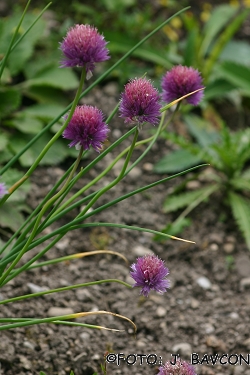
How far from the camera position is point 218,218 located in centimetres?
301

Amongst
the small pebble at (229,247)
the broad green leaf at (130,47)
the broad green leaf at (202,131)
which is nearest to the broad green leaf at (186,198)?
the small pebble at (229,247)

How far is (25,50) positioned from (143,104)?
75.0 inches

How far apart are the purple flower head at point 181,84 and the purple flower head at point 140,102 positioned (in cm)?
25

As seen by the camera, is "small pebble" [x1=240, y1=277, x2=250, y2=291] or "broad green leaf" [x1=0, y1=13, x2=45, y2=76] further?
"broad green leaf" [x1=0, y1=13, x2=45, y2=76]

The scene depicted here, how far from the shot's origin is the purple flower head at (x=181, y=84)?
169 centimetres

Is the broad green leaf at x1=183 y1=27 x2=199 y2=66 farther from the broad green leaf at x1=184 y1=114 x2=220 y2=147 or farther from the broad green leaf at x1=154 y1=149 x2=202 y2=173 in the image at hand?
the broad green leaf at x1=154 y1=149 x2=202 y2=173

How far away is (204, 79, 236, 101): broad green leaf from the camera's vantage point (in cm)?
349

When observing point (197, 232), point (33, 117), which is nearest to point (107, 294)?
point (197, 232)

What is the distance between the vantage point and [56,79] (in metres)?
3.22

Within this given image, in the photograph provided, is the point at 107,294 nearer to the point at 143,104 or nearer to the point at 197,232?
the point at 197,232

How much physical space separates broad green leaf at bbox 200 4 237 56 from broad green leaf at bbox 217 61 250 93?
50 cm

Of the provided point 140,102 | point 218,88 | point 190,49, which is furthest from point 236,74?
point 140,102

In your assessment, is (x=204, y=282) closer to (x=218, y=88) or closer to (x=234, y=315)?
(x=234, y=315)

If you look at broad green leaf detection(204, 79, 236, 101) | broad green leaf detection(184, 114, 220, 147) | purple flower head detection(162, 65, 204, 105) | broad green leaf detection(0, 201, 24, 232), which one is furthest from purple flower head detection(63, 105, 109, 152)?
broad green leaf detection(204, 79, 236, 101)
